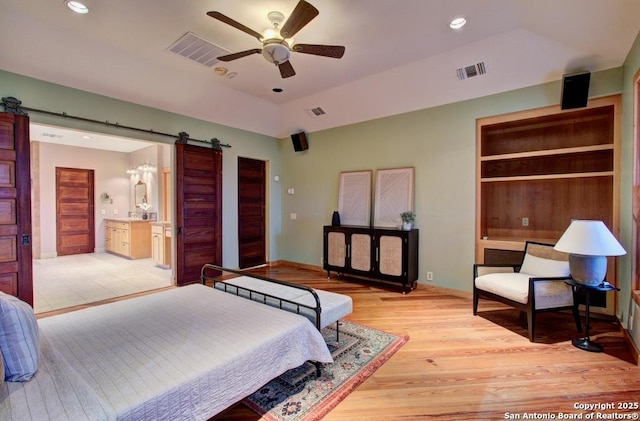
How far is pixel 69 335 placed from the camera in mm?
1831

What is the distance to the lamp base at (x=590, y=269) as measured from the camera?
8.72ft

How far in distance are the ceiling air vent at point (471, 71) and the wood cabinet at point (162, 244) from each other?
18.5 feet

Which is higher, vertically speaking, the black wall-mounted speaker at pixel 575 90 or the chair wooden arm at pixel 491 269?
the black wall-mounted speaker at pixel 575 90

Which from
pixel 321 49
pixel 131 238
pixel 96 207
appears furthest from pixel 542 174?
pixel 96 207

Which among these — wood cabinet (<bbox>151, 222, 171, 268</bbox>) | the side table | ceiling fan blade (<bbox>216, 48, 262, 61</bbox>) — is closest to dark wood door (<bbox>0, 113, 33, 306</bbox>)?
ceiling fan blade (<bbox>216, 48, 262, 61</bbox>)

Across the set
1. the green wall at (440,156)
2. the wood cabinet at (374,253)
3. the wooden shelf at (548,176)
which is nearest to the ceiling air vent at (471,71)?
the green wall at (440,156)

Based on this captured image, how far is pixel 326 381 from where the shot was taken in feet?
7.16

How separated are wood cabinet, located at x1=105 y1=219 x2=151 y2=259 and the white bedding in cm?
533

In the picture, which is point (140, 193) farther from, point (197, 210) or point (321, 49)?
point (321, 49)

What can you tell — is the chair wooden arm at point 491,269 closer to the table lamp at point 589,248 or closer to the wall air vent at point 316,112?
the table lamp at point 589,248

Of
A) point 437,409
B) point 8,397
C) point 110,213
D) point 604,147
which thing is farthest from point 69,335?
point 110,213

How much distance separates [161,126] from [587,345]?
5.71 m

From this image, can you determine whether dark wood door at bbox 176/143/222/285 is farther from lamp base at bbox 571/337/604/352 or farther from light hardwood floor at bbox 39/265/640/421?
lamp base at bbox 571/337/604/352

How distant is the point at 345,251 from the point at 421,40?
315cm
